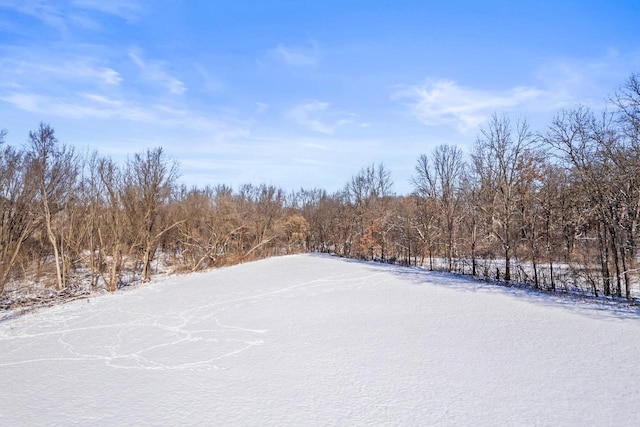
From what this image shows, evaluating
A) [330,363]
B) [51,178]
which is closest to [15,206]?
[51,178]

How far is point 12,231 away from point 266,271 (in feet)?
42.3

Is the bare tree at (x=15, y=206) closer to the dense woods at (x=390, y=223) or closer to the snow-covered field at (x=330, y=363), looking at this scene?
the dense woods at (x=390, y=223)

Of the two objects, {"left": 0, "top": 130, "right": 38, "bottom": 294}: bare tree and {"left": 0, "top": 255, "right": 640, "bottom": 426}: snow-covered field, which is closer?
{"left": 0, "top": 255, "right": 640, "bottom": 426}: snow-covered field

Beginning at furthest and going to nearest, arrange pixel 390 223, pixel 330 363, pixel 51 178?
pixel 390 223 → pixel 51 178 → pixel 330 363

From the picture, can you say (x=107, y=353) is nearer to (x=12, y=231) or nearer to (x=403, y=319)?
(x=403, y=319)

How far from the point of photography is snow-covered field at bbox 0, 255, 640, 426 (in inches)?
193

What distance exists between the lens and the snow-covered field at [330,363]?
16.0ft

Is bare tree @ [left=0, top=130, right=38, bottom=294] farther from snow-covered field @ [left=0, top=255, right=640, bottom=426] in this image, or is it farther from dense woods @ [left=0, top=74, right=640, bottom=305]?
snow-covered field @ [left=0, top=255, right=640, bottom=426]

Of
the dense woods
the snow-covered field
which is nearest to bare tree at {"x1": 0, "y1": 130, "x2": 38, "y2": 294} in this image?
the dense woods

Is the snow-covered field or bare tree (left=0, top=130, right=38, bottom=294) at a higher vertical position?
bare tree (left=0, top=130, right=38, bottom=294)

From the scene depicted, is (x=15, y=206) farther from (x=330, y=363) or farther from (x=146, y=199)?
(x=330, y=363)

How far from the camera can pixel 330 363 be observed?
6.65m

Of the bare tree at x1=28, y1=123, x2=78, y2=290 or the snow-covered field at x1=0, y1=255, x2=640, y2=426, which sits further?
the bare tree at x1=28, y1=123, x2=78, y2=290

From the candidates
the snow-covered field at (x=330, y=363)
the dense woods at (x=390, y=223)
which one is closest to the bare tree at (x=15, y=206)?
the dense woods at (x=390, y=223)
